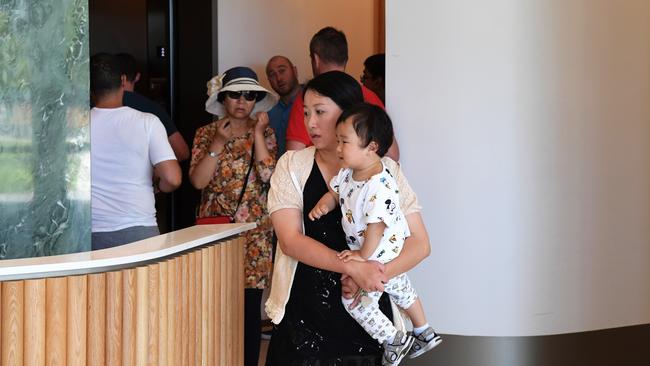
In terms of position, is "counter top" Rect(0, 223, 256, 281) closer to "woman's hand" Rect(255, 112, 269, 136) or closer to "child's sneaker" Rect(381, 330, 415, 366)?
"child's sneaker" Rect(381, 330, 415, 366)

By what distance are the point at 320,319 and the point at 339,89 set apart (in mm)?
747

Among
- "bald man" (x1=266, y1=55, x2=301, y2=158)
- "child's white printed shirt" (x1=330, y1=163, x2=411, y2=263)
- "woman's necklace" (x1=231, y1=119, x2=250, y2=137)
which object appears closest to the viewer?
"child's white printed shirt" (x1=330, y1=163, x2=411, y2=263)

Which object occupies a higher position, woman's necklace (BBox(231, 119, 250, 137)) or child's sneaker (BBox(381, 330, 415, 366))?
woman's necklace (BBox(231, 119, 250, 137))

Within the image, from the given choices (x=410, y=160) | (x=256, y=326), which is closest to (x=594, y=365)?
(x=410, y=160)

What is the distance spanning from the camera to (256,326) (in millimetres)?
5074

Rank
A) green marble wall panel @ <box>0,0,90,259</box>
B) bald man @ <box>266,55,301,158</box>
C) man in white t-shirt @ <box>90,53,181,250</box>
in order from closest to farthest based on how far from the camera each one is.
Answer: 1. green marble wall panel @ <box>0,0,90,259</box>
2. man in white t-shirt @ <box>90,53,181,250</box>
3. bald man @ <box>266,55,301,158</box>

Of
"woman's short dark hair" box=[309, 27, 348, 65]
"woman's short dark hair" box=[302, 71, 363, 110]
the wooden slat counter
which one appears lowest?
the wooden slat counter

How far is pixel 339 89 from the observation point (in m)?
3.38

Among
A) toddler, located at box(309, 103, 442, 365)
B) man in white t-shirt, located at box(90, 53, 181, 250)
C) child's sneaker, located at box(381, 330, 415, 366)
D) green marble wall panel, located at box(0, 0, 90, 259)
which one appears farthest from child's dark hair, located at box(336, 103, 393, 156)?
man in white t-shirt, located at box(90, 53, 181, 250)

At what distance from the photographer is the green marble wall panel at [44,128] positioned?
389 cm

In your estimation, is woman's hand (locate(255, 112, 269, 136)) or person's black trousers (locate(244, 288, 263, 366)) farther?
woman's hand (locate(255, 112, 269, 136))

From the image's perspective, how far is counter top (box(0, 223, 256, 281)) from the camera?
2.73 meters

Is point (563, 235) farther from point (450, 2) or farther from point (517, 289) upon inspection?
point (450, 2)

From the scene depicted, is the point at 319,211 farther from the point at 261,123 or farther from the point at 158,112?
the point at 158,112
